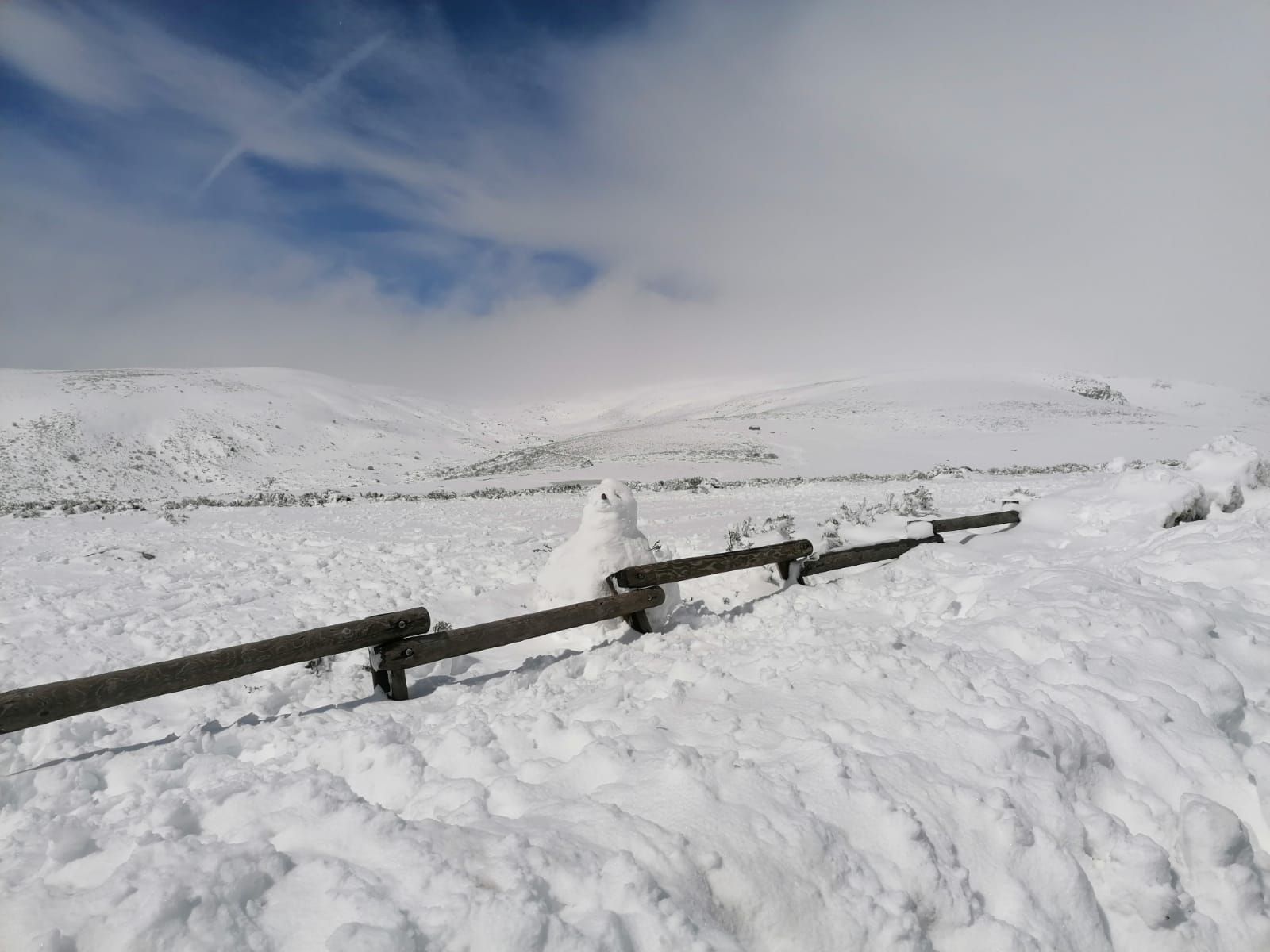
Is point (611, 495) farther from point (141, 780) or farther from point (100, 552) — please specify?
point (100, 552)

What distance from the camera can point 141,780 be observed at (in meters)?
3.88

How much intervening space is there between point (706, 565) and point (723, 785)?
349 cm

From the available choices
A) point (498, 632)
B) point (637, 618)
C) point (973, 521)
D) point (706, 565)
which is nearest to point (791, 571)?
point (706, 565)

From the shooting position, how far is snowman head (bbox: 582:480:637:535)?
7.19m

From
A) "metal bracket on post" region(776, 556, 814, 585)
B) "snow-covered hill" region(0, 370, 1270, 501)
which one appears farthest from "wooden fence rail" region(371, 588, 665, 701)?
"snow-covered hill" region(0, 370, 1270, 501)

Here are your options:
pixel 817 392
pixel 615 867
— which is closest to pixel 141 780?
pixel 615 867

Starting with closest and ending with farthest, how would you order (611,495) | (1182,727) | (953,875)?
(953,875) → (1182,727) → (611,495)

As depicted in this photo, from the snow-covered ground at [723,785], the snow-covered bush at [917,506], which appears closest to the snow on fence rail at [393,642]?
the snow-covered ground at [723,785]

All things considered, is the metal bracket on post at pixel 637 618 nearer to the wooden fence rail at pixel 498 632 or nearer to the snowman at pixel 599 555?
the wooden fence rail at pixel 498 632

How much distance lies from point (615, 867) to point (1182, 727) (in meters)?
3.55

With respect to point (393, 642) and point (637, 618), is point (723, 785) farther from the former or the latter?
point (637, 618)

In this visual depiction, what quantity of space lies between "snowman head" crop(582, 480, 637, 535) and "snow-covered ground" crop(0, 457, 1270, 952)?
1206 mm

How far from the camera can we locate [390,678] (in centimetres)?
529

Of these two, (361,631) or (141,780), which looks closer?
(141,780)
